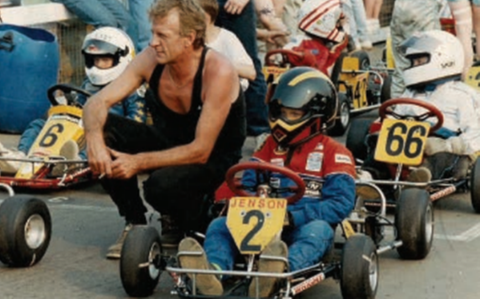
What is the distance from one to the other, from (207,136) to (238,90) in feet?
1.53

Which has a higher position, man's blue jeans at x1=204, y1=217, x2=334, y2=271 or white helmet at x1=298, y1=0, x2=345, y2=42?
white helmet at x1=298, y1=0, x2=345, y2=42

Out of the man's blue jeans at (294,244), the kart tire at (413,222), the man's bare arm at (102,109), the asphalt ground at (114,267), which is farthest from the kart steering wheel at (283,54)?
the man's blue jeans at (294,244)

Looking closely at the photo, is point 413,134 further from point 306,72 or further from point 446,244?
point 306,72

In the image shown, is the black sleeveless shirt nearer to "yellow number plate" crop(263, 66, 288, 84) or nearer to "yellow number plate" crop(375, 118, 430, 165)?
"yellow number plate" crop(375, 118, 430, 165)

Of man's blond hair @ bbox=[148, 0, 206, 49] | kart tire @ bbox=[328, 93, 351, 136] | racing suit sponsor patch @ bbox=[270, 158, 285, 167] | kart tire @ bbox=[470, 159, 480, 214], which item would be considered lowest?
kart tire @ bbox=[328, 93, 351, 136]

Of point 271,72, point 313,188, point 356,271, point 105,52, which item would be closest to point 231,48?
point 105,52

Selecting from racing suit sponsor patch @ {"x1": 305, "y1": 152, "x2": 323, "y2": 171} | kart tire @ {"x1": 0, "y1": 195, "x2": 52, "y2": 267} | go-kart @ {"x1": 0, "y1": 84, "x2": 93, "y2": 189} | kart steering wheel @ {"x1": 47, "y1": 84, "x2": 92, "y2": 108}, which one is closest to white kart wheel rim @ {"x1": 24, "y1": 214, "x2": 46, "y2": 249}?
kart tire @ {"x1": 0, "y1": 195, "x2": 52, "y2": 267}

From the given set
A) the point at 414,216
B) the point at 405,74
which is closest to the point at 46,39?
the point at 405,74

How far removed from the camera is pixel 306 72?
850 cm

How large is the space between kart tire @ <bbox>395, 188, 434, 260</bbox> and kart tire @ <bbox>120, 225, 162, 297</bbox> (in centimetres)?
147

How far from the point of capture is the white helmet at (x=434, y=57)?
35.1 feet

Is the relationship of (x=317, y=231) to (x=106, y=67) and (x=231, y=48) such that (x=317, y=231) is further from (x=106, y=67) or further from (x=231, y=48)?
(x=106, y=67)

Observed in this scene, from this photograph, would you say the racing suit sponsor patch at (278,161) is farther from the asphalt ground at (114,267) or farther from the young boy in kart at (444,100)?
the young boy in kart at (444,100)

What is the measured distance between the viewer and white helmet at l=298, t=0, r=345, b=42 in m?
13.8
